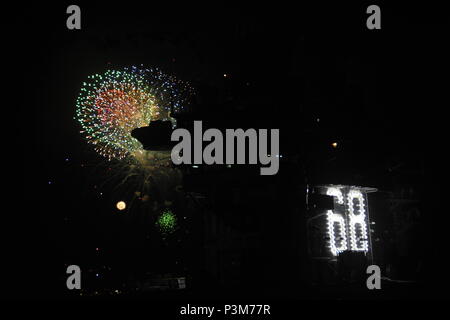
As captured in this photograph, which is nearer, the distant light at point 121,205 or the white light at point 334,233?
the white light at point 334,233

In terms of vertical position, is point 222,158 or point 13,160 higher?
point 13,160

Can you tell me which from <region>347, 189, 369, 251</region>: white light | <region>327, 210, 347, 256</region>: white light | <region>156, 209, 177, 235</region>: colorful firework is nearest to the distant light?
<region>156, 209, 177, 235</region>: colorful firework

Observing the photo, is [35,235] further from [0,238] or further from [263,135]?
[263,135]

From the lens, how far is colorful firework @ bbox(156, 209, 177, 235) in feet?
114

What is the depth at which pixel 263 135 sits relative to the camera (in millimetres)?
16203

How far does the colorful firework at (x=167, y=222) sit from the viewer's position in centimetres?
3481

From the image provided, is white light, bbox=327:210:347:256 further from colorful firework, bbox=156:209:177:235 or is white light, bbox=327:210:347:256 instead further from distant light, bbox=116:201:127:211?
distant light, bbox=116:201:127:211

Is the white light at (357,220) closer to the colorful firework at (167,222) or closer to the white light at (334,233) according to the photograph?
the white light at (334,233)

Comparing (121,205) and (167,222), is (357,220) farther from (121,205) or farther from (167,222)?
(121,205)

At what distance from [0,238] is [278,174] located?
86.3ft

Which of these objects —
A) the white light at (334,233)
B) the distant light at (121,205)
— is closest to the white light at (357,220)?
the white light at (334,233)

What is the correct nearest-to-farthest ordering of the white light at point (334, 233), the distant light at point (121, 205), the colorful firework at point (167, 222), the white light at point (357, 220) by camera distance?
the white light at point (334, 233)
the white light at point (357, 220)
the colorful firework at point (167, 222)
the distant light at point (121, 205)

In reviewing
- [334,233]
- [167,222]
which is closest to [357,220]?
[334,233]

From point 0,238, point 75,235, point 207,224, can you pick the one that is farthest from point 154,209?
point 207,224
